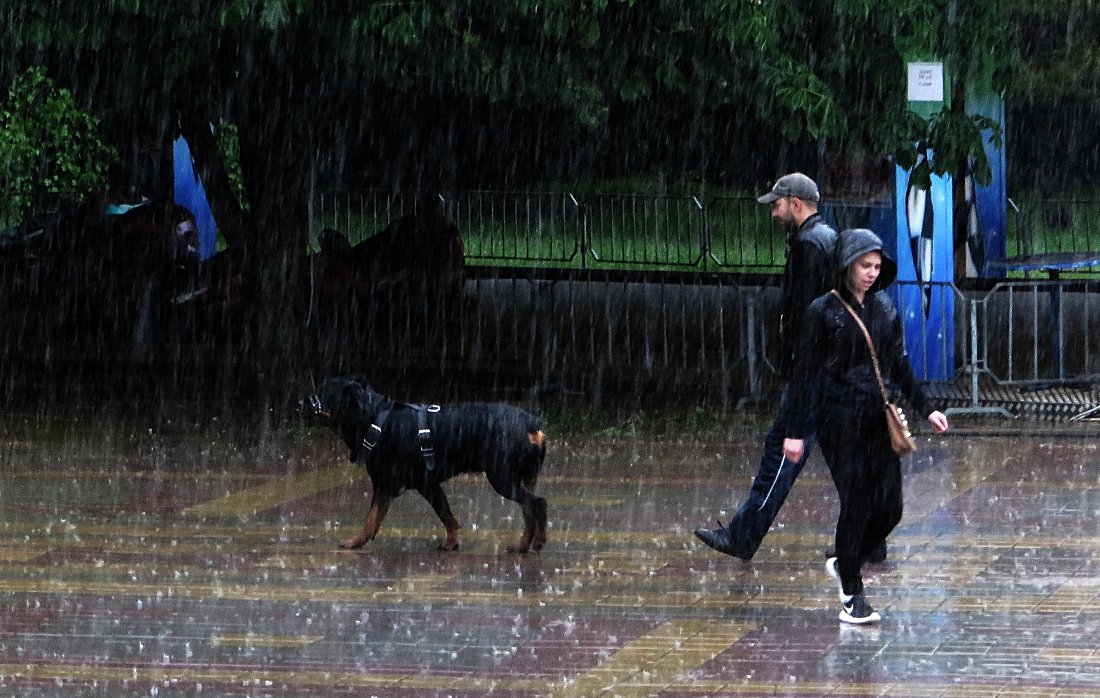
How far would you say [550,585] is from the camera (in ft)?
28.4

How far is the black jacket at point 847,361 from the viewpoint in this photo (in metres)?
7.82

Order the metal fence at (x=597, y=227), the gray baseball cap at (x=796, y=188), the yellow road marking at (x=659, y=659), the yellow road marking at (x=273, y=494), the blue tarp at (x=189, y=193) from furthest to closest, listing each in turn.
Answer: the blue tarp at (x=189, y=193)
the metal fence at (x=597, y=227)
the yellow road marking at (x=273, y=494)
the gray baseball cap at (x=796, y=188)
the yellow road marking at (x=659, y=659)

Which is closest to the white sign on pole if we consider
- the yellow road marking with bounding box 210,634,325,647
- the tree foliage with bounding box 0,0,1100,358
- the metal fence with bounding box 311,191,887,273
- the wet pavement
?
the tree foliage with bounding box 0,0,1100,358

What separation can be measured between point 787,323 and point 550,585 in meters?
1.70

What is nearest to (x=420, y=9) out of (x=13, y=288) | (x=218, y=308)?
(x=218, y=308)

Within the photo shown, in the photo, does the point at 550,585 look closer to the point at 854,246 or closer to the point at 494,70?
the point at 854,246

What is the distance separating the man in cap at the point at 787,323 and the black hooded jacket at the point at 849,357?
677 millimetres

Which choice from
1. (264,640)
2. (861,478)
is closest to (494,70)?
(861,478)

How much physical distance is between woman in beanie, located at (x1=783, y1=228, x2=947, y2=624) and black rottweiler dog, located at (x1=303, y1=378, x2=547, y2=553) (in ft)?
5.37

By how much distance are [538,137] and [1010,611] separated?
14.8 m

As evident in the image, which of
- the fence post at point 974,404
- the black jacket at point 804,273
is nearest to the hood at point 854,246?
the black jacket at point 804,273

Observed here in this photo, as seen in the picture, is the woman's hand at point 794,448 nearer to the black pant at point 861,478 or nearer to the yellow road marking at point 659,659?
the black pant at point 861,478

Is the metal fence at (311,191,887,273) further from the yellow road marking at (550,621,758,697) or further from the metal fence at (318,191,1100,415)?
the yellow road marking at (550,621,758,697)

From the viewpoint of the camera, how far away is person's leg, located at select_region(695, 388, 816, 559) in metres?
8.87
